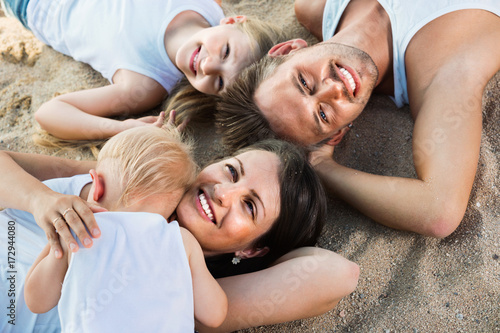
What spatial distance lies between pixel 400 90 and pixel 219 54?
1098 mm

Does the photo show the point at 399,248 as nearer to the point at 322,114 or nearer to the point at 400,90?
the point at 322,114

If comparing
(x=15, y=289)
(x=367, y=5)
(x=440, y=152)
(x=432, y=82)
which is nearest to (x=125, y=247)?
(x=15, y=289)

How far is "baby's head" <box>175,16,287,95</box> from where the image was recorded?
91.3 inches

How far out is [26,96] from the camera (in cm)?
275

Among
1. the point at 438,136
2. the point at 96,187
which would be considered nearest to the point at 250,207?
the point at 96,187

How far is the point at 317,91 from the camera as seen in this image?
2000 millimetres

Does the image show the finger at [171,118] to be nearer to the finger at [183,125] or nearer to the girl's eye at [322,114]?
the finger at [183,125]

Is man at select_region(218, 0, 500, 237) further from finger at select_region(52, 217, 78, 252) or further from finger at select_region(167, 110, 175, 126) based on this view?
finger at select_region(52, 217, 78, 252)

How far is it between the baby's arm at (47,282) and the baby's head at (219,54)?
137cm

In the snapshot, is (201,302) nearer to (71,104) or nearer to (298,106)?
(298,106)

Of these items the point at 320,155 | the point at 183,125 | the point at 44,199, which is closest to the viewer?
the point at 44,199

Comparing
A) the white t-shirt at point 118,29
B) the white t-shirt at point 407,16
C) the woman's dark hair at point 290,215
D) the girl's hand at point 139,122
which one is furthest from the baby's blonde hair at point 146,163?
the white t-shirt at point 407,16

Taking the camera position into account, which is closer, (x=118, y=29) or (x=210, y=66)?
(x=210, y=66)

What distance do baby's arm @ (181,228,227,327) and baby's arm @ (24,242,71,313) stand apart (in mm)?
401
